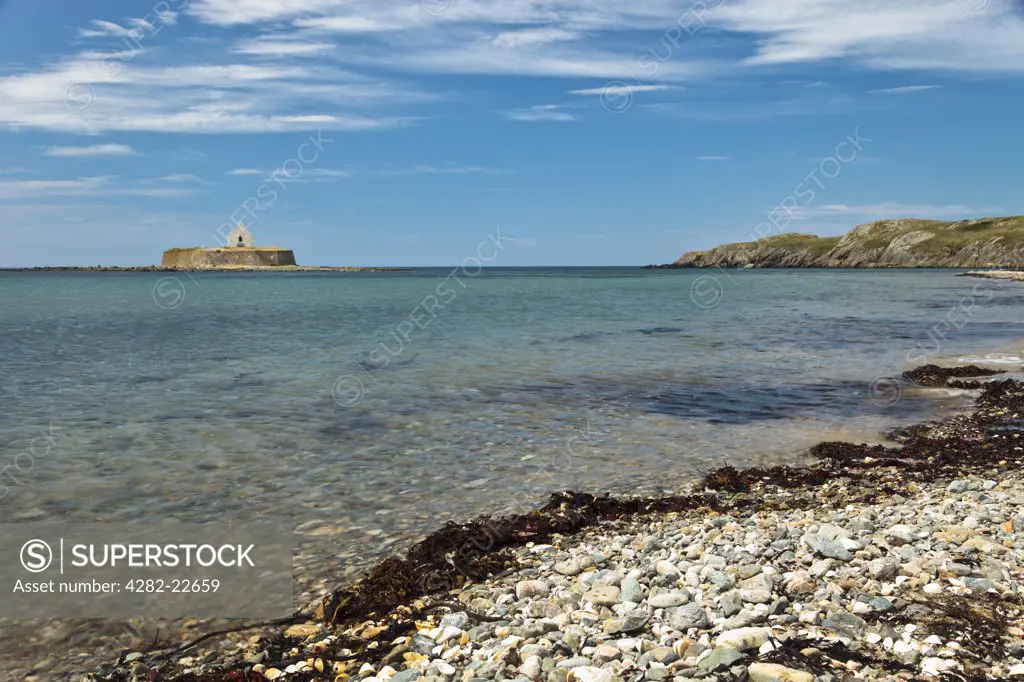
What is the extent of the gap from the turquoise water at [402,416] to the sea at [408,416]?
0.07 m

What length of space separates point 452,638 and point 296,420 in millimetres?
11928

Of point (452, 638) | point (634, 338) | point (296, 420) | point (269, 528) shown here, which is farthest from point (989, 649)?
point (634, 338)

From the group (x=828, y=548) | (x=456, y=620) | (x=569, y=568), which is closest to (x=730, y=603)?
(x=828, y=548)

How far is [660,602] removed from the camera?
6586 millimetres

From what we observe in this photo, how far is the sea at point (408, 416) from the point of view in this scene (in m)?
11.4

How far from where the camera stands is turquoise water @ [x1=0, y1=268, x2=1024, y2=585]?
1155 centimetres

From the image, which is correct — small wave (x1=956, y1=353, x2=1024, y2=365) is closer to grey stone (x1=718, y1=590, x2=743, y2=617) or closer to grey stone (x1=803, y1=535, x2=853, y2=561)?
grey stone (x1=803, y1=535, x2=853, y2=561)

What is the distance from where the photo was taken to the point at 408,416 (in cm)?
1812

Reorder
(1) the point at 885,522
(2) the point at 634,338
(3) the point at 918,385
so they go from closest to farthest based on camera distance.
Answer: (1) the point at 885,522, (3) the point at 918,385, (2) the point at 634,338

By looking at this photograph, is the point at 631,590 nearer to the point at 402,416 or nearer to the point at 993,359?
the point at 402,416

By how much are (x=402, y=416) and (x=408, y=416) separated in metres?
0.15

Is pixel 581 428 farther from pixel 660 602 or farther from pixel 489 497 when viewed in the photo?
pixel 660 602

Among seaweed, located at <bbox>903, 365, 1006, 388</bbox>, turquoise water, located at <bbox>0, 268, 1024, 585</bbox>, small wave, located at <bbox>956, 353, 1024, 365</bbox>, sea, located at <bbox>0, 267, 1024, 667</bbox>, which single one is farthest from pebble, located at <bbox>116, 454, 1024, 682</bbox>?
small wave, located at <bbox>956, 353, 1024, 365</bbox>

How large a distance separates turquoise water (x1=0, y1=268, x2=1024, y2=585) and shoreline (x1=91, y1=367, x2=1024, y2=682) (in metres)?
1.45
